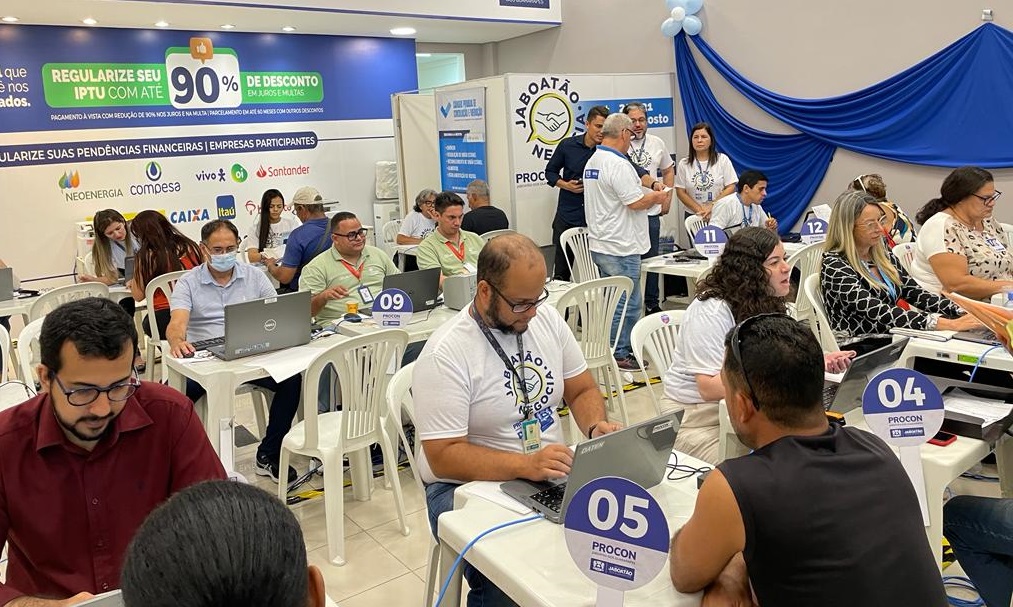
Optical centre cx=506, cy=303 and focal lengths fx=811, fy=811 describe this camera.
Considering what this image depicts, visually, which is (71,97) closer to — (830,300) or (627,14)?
(627,14)

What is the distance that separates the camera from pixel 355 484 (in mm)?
3893

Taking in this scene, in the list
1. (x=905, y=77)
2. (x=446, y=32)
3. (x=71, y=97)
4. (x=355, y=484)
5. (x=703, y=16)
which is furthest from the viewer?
(x=446, y=32)

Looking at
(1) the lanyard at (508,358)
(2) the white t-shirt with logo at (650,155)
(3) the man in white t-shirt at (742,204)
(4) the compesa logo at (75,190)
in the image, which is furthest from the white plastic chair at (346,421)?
(4) the compesa logo at (75,190)

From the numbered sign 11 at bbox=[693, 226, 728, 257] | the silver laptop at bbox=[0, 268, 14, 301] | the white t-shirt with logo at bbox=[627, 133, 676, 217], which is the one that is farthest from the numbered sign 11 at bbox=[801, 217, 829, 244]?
the silver laptop at bbox=[0, 268, 14, 301]

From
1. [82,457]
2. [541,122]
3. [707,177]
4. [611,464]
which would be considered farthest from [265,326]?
[707,177]

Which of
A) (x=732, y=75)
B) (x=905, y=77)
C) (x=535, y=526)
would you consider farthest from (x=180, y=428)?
(x=732, y=75)

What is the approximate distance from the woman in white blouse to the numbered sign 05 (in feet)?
11.0

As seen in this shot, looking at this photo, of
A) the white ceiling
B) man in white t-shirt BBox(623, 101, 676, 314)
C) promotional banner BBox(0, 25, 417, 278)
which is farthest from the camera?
Answer: promotional banner BBox(0, 25, 417, 278)

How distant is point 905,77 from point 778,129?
4.26 ft

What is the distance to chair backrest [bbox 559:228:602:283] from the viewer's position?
663cm

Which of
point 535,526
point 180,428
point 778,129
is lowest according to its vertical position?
point 535,526

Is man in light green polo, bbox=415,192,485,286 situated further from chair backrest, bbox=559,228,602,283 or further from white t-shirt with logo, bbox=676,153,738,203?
white t-shirt with logo, bbox=676,153,738,203

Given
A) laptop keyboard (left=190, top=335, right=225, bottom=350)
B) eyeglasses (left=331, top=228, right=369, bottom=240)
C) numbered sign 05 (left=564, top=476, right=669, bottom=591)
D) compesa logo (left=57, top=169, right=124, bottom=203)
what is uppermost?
compesa logo (left=57, top=169, right=124, bottom=203)

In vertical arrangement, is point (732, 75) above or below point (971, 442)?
above
